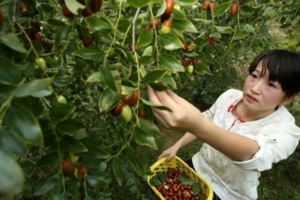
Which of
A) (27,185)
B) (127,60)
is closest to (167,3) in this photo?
(127,60)

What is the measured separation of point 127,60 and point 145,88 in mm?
83

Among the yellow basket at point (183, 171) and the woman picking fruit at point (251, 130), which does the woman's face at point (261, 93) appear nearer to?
the woman picking fruit at point (251, 130)

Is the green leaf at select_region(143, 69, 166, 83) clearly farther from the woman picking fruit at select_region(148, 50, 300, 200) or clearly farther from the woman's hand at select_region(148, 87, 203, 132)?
the woman picking fruit at select_region(148, 50, 300, 200)

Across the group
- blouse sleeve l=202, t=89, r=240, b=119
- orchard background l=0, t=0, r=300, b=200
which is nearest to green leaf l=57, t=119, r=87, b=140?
orchard background l=0, t=0, r=300, b=200

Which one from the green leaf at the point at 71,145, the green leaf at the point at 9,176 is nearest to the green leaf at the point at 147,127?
the green leaf at the point at 71,145

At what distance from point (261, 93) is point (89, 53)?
88 centimetres

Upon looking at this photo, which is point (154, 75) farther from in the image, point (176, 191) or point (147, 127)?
point (176, 191)

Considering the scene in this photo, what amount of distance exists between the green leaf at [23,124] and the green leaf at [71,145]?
0.20 m

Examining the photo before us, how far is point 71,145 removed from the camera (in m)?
0.68

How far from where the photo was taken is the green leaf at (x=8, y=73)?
0.48 metres

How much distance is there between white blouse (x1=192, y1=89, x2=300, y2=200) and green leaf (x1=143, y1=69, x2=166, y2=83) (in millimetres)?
600

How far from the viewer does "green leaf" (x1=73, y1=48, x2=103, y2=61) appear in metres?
0.75

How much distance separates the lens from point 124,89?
69 centimetres

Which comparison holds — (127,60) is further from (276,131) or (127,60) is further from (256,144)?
(276,131)
